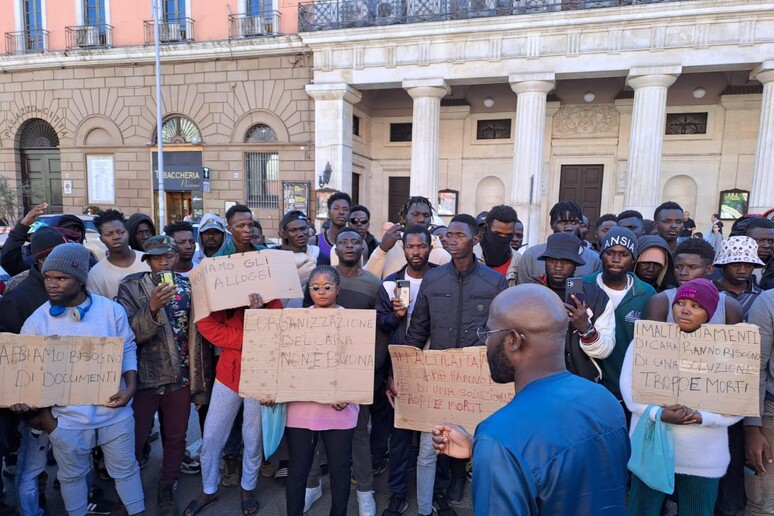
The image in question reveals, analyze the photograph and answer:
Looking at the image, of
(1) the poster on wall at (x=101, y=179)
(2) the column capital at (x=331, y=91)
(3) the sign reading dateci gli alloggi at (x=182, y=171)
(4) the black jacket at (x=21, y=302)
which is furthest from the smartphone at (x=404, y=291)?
(1) the poster on wall at (x=101, y=179)

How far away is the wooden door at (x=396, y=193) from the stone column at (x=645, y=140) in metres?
8.96

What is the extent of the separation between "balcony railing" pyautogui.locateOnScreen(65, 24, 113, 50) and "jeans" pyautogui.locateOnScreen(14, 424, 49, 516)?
1998cm

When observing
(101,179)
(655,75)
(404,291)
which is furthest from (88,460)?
(101,179)

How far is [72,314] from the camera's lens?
2.78 meters

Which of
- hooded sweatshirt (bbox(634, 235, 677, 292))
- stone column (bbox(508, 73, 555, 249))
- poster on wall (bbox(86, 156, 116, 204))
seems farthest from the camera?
poster on wall (bbox(86, 156, 116, 204))

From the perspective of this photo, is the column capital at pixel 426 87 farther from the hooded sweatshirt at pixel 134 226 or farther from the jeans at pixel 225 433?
the jeans at pixel 225 433

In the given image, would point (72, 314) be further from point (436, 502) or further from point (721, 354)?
point (721, 354)

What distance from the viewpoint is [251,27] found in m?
16.6

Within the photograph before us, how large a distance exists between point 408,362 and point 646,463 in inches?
58.8

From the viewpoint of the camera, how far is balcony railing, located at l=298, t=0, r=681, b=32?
13.7 m

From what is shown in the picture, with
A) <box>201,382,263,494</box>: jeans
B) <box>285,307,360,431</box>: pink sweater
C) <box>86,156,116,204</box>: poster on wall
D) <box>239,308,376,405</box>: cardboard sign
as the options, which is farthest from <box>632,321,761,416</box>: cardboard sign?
<box>86,156,116,204</box>: poster on wall

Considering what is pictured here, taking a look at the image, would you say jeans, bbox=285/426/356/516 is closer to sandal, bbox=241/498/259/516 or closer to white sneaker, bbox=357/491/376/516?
white sneaker, bbox=357/491/376/516

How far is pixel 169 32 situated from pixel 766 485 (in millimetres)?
21224

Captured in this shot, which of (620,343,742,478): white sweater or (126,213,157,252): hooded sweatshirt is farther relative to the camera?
(126,213,157,252): hooded sweatshirt
